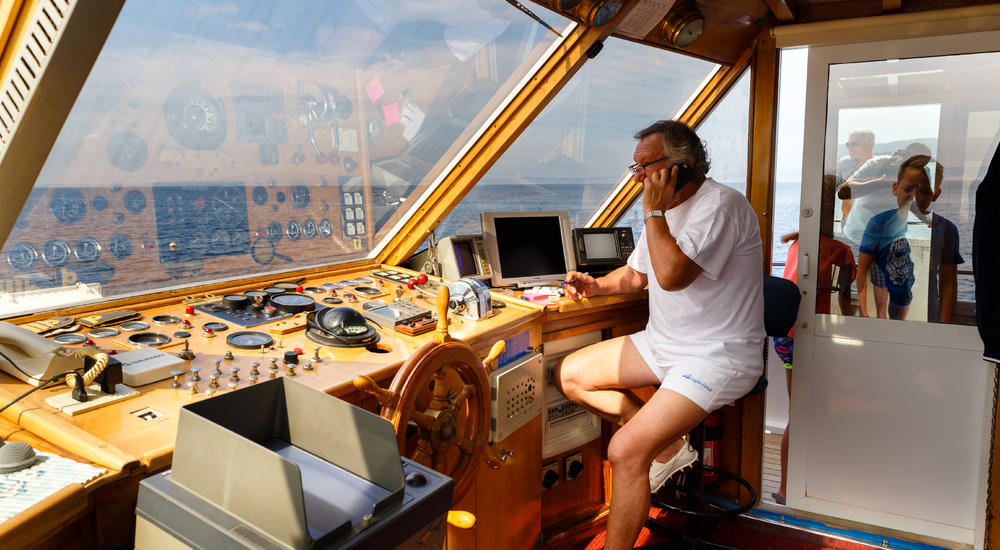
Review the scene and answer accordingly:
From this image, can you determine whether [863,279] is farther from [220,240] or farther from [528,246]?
[220,240]

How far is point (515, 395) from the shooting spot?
2.08 m

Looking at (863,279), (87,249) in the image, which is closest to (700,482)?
(863,279)

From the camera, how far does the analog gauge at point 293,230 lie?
8.27 ft

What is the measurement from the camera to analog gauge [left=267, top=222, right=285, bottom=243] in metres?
2.45

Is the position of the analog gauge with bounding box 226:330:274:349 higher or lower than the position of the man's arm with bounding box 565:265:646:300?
lower

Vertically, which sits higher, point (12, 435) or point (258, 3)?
point (258, 3)

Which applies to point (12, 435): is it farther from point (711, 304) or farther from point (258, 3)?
point (711, 304)

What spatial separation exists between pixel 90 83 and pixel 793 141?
8.53 feet

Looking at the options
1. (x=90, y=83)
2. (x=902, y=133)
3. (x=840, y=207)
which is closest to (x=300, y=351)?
(x=90, y=83)

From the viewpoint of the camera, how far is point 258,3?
184 cm

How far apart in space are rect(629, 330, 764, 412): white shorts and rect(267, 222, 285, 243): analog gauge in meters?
1.56

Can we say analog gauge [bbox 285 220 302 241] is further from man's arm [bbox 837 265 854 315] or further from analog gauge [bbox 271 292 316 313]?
man's arm [bbox 837 265 854 315]

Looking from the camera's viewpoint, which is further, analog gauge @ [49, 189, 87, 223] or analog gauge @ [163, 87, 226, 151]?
analog gauge @ [163, 87, 226, 151]

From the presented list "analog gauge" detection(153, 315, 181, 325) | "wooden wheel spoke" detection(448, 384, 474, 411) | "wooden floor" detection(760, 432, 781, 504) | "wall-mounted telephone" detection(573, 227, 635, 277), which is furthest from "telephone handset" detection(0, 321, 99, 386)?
"wooden floor" detection(760, 432, 781, 504)
